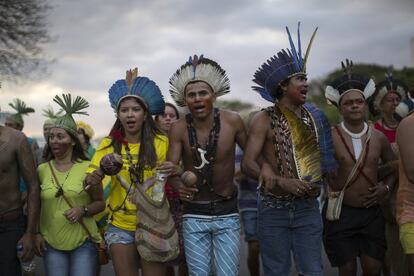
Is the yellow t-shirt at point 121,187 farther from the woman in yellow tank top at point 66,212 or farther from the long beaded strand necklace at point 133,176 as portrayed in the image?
the woman in yellow tank top at point 66,212

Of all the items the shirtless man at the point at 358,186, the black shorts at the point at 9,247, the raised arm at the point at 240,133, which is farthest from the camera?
the shirtless man at the point at 358,186

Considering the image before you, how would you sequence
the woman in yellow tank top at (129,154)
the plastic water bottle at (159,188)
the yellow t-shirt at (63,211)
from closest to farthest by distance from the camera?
the plastic water bottle at (159,188), the woman in yellow tank top at (129,154), the yellow t-shirt at (63,211)

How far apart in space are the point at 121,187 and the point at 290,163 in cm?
148

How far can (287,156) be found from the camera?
4.82m

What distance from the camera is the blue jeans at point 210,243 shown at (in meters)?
4.67

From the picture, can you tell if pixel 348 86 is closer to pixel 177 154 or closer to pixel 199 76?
pixel 199 76

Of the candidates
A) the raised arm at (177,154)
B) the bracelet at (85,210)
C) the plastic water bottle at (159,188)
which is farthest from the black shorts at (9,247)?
the raised arm at (177,154)

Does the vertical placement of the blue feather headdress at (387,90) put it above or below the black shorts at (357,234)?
above

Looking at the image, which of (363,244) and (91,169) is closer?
(91,169)

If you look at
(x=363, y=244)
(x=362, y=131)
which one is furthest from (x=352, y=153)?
(x=363, y=244)

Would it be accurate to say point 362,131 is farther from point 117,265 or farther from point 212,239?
point 117,265

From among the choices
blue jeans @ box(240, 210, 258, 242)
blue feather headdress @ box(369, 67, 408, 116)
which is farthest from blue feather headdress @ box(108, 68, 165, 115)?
blue feather headdress @ box(369, 67, 408, 116)

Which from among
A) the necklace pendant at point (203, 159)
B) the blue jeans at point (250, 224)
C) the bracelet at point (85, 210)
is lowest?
the blue jeans at point (250, 224)

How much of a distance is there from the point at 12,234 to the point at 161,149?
1481 millimetres
